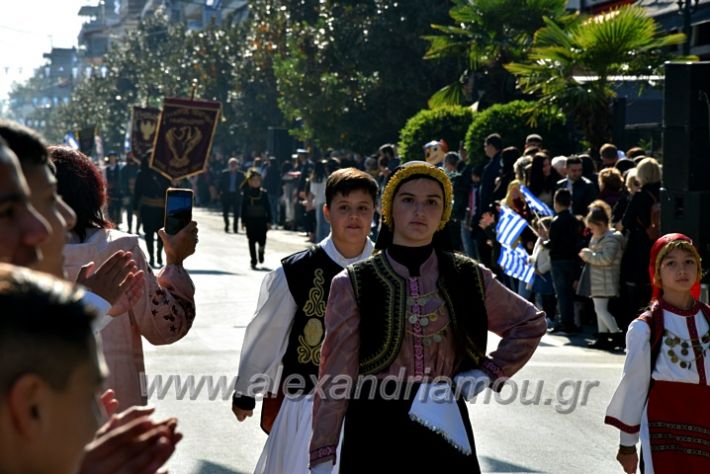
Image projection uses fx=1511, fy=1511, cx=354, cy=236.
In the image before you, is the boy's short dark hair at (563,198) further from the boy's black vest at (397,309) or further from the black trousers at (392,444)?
the black trousers at (392,444)

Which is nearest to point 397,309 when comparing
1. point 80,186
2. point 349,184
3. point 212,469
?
point 80,186

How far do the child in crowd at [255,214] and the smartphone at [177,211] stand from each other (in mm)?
18148

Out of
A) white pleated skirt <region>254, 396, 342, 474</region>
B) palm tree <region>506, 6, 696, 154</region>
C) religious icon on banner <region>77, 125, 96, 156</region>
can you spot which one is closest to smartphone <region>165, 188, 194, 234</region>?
white pleated skirt <region>254, 396, 342, 474</region>

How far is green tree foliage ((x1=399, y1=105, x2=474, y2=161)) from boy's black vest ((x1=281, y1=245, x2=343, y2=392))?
61.2ft

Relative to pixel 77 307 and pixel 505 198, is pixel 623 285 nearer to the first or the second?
pixel 505 198

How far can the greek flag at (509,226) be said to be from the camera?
1698cm

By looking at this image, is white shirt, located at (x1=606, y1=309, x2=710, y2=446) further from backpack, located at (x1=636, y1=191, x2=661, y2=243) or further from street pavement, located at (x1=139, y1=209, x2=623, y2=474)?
backpack, located at (x1=636, y1=191, x2=661, y2=243)

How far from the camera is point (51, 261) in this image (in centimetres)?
283

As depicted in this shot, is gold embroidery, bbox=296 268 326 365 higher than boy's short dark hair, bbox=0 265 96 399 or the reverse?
the reverse

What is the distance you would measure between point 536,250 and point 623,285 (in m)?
1.69

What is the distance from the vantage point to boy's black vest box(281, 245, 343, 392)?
21.2 ft

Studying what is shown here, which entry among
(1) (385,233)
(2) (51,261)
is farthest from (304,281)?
(2) (51,261)

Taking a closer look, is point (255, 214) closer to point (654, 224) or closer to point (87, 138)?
point (654, 224)

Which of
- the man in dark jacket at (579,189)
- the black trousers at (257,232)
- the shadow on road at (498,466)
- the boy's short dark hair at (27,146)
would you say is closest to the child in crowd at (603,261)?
the man in dark jacket at (579,189)
